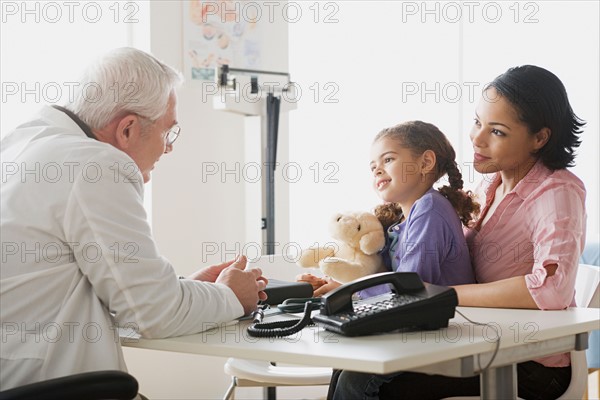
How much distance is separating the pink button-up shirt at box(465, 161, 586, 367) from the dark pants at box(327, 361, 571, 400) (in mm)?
27

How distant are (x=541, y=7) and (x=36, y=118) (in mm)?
3667

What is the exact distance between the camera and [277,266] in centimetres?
276

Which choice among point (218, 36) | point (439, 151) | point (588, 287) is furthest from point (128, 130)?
point (218, 36)

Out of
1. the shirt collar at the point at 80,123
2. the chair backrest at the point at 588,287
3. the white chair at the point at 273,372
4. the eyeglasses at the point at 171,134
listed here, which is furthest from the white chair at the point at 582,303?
the shirt collar at the point at 80,123

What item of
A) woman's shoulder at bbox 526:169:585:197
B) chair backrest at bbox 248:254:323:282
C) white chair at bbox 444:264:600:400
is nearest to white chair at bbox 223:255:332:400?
chair backrest at bbox 248:254:323:282

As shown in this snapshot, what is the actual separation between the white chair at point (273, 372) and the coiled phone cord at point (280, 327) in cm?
85

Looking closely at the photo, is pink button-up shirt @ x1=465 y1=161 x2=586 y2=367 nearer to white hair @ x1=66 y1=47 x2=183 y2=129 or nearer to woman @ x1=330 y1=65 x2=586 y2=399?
woman @ x1=330 y1=65 x2=586 y2=399

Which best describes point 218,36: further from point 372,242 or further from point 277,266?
point 372,242

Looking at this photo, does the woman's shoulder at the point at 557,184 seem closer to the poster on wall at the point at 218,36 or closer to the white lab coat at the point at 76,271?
the white lab coat at the point at 76,271

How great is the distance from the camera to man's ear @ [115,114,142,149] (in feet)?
5.82

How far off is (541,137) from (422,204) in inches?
13.4

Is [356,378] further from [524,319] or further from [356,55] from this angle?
[356,55]

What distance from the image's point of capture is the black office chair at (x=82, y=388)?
1.41 metres

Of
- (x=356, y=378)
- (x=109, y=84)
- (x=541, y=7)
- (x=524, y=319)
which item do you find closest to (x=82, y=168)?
(x=109, y=84)
